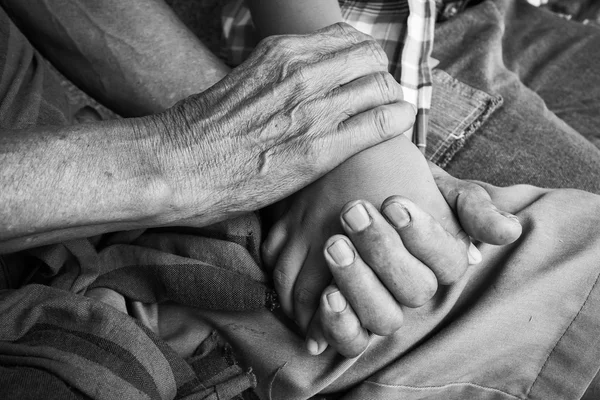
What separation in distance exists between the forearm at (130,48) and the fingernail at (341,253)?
18.6 inches

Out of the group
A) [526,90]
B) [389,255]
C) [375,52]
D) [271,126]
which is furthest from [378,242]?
[526,90]

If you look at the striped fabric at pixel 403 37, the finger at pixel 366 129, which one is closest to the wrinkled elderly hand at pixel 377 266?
the finger at pixel 366 129

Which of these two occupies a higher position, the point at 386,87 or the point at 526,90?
the point at 386,87

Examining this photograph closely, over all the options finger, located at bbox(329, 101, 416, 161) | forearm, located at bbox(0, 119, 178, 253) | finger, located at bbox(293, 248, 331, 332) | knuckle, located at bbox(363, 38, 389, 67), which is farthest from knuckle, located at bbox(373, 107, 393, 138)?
forearm, located at bbox(0, 119, 178, 253)

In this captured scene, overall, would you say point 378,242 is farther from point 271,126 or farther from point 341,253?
point 271,126

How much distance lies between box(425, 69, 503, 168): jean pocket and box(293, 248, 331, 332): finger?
1.59ft

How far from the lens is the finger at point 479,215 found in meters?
0.74

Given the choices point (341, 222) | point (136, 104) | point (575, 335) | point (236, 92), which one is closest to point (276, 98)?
point (236, 92)

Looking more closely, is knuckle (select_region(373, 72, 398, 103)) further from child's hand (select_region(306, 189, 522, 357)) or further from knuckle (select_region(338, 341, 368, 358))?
knuckle (select_region(338, 341, 368, 358))

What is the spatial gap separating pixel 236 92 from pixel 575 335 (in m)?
0.59

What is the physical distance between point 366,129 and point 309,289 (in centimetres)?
25

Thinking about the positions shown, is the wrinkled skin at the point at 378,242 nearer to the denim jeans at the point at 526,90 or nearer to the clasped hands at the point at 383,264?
the clasped hands at the point at 383,264

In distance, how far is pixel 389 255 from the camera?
72 centimetres

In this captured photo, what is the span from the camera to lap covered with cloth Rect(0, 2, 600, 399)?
70cm
